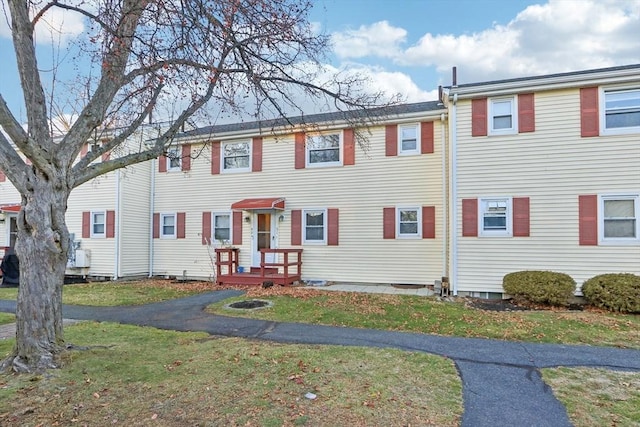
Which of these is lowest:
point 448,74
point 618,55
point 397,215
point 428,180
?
point 397,215

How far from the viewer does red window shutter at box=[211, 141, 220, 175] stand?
1433 centimetres

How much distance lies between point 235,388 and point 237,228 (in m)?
10.2

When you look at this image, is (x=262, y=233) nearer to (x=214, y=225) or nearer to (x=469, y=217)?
(x=214, y=225)

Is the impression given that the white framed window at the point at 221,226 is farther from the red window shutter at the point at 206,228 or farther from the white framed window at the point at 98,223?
the white framed window at the point at 98,223

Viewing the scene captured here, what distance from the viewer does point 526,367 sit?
486 cm

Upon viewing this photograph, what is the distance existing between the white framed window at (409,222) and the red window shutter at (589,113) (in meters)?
4.76

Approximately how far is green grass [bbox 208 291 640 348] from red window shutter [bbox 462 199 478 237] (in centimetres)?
227

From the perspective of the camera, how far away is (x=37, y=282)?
4395 mm

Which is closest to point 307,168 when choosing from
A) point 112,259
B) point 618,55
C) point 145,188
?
point 145,188

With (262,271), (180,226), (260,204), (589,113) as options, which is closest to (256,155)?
(260,204)

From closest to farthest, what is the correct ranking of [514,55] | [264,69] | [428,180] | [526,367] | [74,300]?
[526,367] → [264,69] → [74,300] → [428,180] → [514,55]

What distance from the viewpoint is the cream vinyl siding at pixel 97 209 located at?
573 inches

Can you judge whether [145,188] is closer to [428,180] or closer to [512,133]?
[428,180]

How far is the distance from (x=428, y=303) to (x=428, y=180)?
14.0ft
